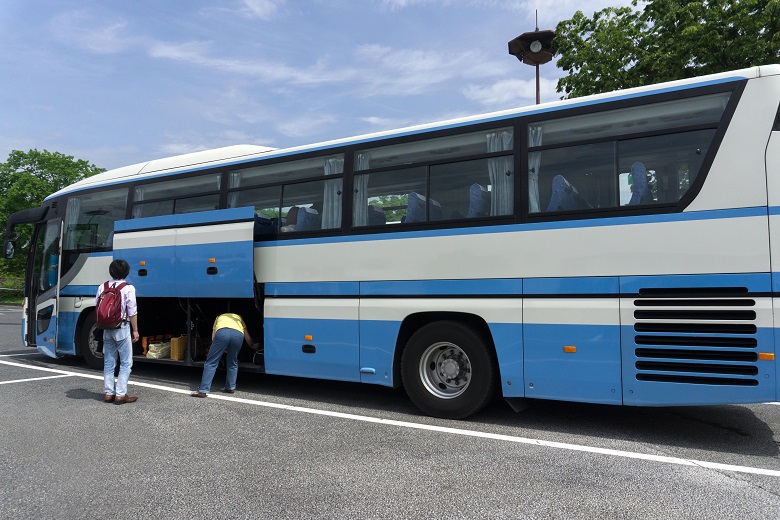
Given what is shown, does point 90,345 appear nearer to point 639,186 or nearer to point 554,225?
point 554,225

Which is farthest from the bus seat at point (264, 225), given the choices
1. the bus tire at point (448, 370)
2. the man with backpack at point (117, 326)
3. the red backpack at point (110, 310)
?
the bus tire at point (448, 370)

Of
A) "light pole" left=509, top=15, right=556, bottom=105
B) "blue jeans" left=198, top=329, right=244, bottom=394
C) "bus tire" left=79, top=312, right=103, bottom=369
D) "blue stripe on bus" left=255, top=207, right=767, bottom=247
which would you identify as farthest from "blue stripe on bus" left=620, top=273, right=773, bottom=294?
"light pole" left=509, top=15, right=556, bottom=105

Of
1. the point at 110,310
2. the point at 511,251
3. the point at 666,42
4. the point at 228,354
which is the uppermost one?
the point at 666,42

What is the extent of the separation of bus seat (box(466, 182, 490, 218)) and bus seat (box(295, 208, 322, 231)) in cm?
199

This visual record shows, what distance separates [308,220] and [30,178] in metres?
38.2

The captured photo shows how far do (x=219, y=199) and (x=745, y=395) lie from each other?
21.5 ft

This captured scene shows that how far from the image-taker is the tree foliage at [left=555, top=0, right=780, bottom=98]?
11117 millimetres

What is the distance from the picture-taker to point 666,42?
40.1 ft

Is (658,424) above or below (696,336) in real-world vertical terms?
below

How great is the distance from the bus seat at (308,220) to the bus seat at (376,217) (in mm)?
723

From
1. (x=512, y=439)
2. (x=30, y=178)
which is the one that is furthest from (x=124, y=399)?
(x=30, y=178)

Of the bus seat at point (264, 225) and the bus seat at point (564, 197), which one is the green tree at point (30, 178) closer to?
the bus seat at point (264, 225)

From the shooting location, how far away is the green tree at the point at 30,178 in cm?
3509

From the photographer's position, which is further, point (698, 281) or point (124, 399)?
point (124, 399)
